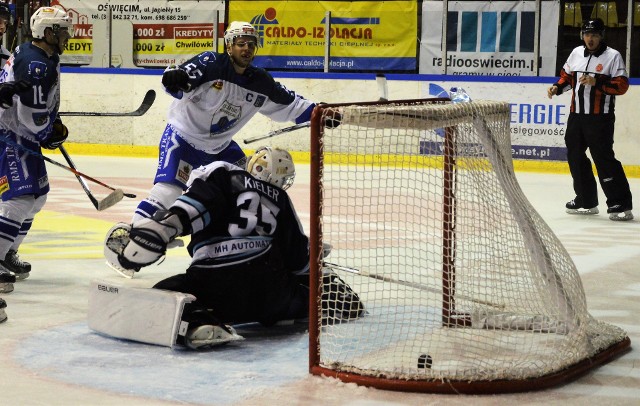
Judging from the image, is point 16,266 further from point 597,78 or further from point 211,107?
point 597,78

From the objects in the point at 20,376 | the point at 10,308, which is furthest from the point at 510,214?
the point at 10,308

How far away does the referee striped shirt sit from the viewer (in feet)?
25.5

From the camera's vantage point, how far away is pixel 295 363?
135 inches

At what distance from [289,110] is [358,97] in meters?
6.18

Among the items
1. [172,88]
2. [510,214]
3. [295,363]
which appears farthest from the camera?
[172,88]

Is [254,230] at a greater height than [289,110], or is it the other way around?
[289,110]

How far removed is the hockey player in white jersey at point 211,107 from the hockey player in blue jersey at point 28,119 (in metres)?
0.51

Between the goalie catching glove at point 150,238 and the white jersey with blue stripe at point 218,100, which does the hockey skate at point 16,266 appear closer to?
the white jersey with blue stripe at point 218,100

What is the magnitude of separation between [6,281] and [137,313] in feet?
3.94

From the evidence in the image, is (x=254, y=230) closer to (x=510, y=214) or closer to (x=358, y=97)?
(x=510, y=214)

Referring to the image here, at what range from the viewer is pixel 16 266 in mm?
4980

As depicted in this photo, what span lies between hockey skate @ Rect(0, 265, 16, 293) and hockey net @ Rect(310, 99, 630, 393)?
149 centimetres

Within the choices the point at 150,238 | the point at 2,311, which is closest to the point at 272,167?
the point at 150,238

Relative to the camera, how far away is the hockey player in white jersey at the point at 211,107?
16.0 feet
